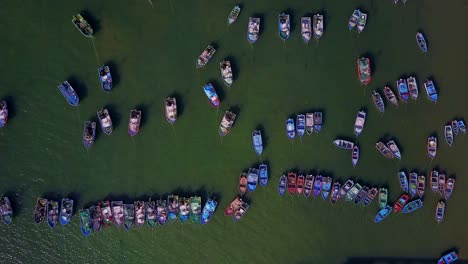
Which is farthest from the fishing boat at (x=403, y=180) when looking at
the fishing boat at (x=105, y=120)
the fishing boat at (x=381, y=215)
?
the fishing boat at (x=105, y=120)

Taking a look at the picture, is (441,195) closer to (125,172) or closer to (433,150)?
(433,150)

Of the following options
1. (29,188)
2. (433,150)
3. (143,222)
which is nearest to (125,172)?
(143,222)

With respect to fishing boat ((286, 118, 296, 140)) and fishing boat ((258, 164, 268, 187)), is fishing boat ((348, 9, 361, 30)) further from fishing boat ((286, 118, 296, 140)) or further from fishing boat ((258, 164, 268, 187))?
fishing boat ((258, 164, 268, 187))

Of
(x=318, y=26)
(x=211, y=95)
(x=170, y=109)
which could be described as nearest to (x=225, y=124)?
(x=211, y=95)

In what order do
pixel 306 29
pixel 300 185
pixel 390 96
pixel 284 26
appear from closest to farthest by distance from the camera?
pixel 300 185
pixel 284 26
pixel 306 29
pixel 390 96

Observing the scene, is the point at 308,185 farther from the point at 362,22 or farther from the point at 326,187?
the point at 362,22

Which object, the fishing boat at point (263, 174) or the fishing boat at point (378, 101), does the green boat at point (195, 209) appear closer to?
the fishing boat at point (263, 174)
